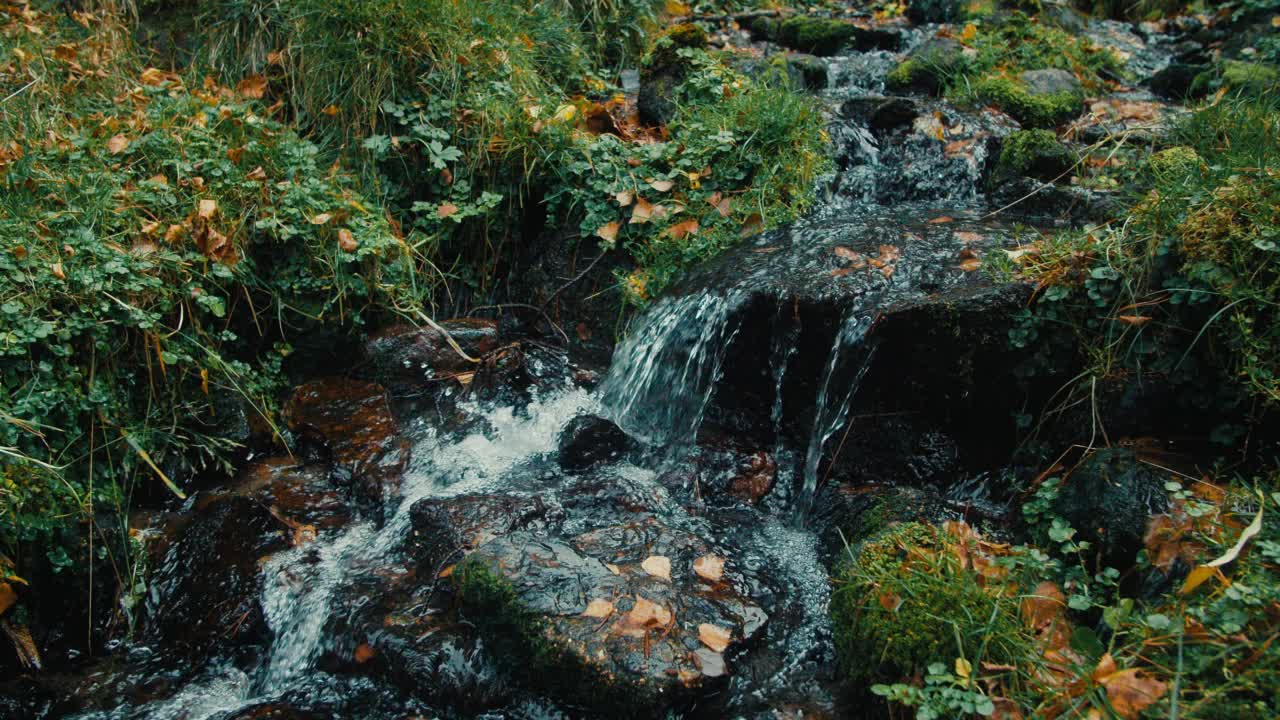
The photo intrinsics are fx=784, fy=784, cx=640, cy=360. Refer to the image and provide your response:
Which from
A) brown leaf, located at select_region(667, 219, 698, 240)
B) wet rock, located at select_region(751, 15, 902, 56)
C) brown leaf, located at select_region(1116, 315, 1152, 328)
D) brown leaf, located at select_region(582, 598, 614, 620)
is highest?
wet rock, located at select_region(751, 15, 902, 56)

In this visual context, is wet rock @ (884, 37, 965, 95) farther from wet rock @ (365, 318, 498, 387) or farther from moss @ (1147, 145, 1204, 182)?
wet rock @ (365, 318, 498, 387)

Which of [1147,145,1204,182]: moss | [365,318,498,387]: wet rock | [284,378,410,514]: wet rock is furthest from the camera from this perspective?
[365,318,498,387]: wet rock

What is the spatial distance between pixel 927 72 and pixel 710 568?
4.09 m

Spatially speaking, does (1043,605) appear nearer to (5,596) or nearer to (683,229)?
(683,229)

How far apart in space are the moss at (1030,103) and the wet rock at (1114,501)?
3.08 meters

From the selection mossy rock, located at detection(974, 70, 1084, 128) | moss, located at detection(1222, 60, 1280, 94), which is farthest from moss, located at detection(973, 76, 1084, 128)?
moss, located at detection(1222, 60, 1280, 94)

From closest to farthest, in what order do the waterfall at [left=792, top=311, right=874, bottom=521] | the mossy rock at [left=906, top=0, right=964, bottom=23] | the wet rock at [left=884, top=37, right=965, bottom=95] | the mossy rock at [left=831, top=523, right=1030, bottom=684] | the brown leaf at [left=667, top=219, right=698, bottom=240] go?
the mossy rock at [left=831, top=523, right=1030, bottom=684] → the waterfall at [left=792, top=311, right=874, bottom=521] → the brown leaf at [left=667, top=219, right=698, bottom=240] → the wet rock at [left=884, top=37, right=965, bottom=95] → the mossy rock at [left=906, top=0, right=964, bottom=23]

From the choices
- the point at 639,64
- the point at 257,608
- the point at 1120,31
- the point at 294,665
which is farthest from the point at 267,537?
the point at 1120,31

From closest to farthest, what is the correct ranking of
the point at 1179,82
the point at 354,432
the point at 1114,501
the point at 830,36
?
the point at 1114,501 < the point at 354,432 < the point at 1179,82 < the point at 830,36

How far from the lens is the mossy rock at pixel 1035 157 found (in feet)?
12.9

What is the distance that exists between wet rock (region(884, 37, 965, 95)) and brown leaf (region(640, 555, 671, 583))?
4.04 m

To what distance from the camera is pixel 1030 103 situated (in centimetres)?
478

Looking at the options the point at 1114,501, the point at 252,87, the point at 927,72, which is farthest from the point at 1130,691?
the point at 252,87

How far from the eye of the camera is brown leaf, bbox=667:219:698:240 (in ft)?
12.8
